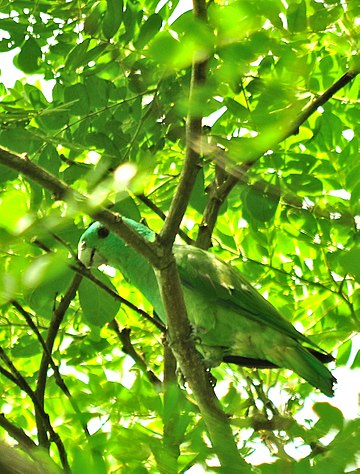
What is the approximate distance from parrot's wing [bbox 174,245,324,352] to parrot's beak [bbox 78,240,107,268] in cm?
44

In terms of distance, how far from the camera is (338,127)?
12.2ft

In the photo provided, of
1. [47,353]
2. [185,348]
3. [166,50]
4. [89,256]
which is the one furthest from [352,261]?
[89,256]

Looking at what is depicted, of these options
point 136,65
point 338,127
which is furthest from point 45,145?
point 338,127

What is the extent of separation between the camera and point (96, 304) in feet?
10.8

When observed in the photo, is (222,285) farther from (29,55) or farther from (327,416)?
(327,416)

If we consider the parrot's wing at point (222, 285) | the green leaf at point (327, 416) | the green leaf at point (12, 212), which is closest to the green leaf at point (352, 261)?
the green leaf at point (327, 416)

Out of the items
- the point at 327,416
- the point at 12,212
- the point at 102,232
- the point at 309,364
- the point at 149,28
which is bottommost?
the point at 327,416

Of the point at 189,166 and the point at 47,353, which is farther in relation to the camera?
the point at 47,353

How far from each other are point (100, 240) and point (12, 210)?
8.07ft

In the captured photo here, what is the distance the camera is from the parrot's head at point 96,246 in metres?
3.82

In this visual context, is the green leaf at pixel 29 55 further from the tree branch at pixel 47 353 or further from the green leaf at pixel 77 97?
the tree branch at pixel 47 353

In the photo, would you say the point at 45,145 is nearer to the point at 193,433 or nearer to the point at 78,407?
the point at 78,407

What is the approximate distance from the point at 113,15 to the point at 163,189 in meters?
1.12

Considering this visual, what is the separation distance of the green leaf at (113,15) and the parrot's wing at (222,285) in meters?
1.22
